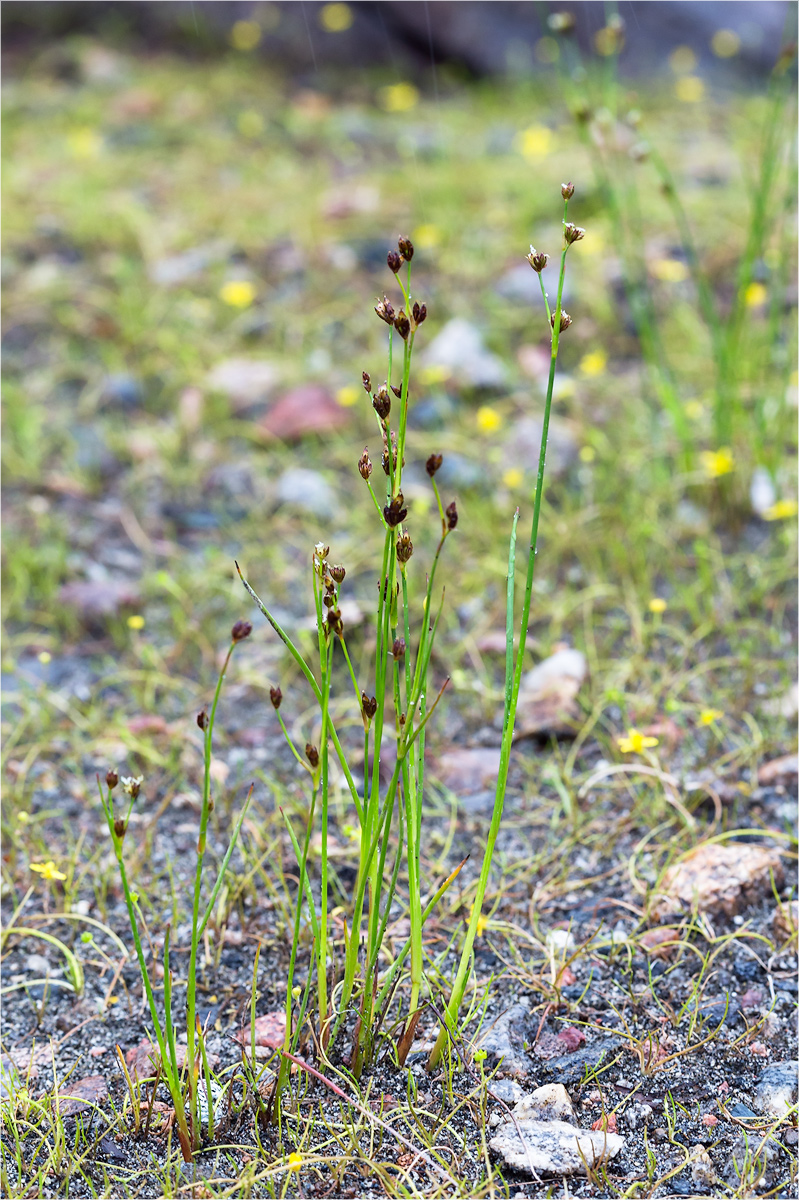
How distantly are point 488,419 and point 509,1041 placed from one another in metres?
1.64

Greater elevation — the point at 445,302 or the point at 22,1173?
the point at 445,302

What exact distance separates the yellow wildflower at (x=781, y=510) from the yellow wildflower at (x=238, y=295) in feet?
5.75

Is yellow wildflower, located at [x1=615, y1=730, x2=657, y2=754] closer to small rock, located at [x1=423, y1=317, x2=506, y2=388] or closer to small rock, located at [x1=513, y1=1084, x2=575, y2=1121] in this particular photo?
small rock, located at [x1=513, y1=1084, x2=575, y2=1121]

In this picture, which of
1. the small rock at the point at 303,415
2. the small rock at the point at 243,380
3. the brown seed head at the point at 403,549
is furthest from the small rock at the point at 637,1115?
the small rock at the point at 243,380

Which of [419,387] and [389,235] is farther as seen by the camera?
[389,235]

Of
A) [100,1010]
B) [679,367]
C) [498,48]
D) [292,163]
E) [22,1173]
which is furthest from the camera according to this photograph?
[498,48]

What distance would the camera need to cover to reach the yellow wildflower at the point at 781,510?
2.24 meters

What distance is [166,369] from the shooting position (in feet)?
10.1

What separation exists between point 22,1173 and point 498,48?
507cm

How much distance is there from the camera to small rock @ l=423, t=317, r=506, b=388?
287cm

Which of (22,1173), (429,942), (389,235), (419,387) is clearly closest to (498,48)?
(389,235)

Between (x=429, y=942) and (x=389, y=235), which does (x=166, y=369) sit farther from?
(x=429, y=942)

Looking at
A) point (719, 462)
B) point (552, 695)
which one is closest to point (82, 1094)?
point (552, 695)

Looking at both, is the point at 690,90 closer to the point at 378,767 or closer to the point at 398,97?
the point at 398,97
